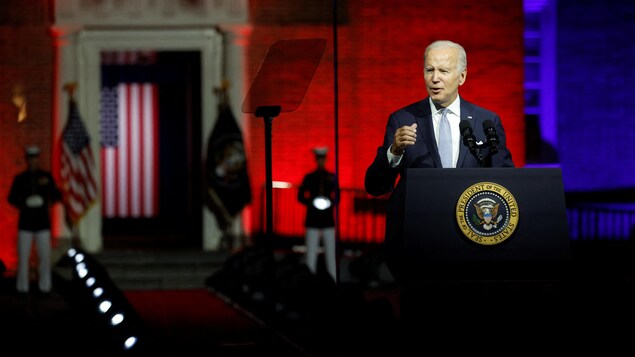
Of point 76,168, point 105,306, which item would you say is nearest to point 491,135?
point 105,306

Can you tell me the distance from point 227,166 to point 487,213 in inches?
381

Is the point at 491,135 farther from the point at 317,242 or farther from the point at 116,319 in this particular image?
the point at 317,242

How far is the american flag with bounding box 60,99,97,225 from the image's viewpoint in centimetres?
1297

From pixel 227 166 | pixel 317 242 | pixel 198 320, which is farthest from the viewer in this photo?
pixel 227 166

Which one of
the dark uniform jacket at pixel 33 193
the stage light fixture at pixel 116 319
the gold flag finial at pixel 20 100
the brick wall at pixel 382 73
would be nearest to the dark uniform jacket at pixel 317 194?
the brick wall at pixel 382 73

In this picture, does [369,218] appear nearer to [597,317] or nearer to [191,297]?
[191,297]

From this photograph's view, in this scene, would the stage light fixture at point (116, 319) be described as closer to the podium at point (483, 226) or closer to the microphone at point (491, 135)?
the podium at point (483, 226)

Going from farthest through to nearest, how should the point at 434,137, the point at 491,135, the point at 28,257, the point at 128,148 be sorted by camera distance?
the point at 128,148 → the point at 28,257 → the point at 434,137 → the point at 491,135

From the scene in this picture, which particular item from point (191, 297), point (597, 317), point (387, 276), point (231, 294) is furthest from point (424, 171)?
point (387, 276)

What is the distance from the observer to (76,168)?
42.6ft

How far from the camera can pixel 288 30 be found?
44.7 ft

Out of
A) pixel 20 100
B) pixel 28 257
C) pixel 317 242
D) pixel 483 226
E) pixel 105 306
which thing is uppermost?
pixel 20 100

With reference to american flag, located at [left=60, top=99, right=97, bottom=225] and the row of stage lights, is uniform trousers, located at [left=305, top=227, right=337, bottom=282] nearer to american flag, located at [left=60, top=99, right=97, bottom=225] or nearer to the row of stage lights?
american flag, located at [left=60, top=99, right=97, bottom=225]

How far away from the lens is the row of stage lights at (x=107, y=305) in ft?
15.9
